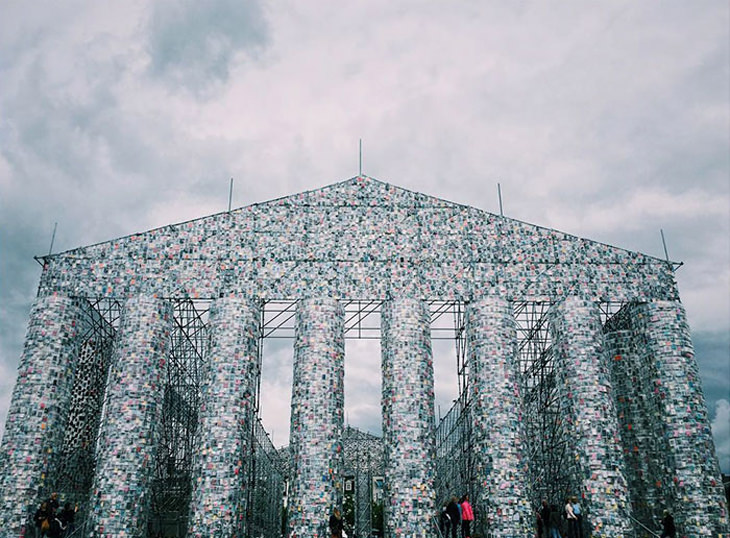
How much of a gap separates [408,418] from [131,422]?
818 cm

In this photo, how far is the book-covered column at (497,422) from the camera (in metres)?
16.7

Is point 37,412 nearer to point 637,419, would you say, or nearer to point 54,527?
point 54,527

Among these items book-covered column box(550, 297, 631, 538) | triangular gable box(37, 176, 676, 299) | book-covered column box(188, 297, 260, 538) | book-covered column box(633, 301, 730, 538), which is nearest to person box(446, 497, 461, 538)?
book-covered column box(550, 297, 631, 538)

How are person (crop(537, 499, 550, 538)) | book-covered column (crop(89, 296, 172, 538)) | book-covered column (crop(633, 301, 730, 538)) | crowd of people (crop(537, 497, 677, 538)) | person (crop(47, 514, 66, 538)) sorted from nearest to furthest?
person (crop(47, 514, 66, 538)), crowd of people (crop(537, 497, 677, 538)), person (crop(537, 499, 550, 538)), book-covered column (crop(89, 296, 172, 538)), book-covered column (crop(633, 301, 730, 538))

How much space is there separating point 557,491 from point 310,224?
13627 mm

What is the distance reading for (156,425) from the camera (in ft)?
58.5

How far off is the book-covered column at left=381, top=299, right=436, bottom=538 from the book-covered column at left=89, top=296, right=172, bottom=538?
6.98m

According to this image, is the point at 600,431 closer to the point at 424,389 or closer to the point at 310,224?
the point at 424,389

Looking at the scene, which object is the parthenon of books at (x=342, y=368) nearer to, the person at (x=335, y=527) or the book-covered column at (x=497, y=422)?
the book-covered column at (x=497, y=422)

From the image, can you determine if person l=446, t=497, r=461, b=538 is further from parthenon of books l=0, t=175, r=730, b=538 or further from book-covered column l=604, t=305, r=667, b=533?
book-covered column l=604, t=305, r=667, b=533

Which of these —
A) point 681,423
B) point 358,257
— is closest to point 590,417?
point 681,423

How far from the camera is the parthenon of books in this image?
55.4 ft

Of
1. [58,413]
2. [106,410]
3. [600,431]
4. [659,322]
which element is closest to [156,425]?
[106,410]

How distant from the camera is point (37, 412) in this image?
17.5 metres
